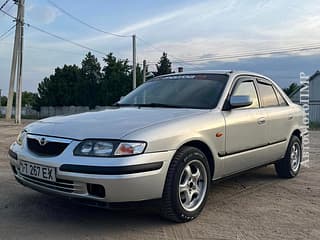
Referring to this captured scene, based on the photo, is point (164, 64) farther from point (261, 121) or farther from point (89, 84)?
point (261, 121)

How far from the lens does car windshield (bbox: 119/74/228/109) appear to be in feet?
16.0

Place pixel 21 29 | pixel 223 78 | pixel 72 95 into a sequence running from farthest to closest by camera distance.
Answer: pixel 72 95 → pixel 21 29 → pixel 223 78

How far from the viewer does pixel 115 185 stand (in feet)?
11.7

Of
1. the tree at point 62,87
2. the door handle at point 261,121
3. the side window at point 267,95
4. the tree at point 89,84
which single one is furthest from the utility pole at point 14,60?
the tree at point 62,87

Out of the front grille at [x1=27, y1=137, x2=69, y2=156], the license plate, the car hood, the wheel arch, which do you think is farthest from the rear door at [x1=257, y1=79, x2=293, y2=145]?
the license plate

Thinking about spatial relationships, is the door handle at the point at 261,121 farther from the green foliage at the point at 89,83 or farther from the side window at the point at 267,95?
the green foliage at the point at 89,83

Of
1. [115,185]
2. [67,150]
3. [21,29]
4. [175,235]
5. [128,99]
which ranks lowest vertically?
[175,235]

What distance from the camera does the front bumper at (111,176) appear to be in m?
3.56

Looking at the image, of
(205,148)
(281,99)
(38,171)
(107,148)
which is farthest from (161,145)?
(281,99)

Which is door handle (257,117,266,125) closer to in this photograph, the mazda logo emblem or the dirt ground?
the dirt ground

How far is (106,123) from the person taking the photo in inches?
157

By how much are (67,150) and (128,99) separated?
6.43 ft

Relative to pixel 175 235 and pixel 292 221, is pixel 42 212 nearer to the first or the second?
pixel 175 235

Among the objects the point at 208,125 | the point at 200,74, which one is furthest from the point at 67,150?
the point at 200,74
